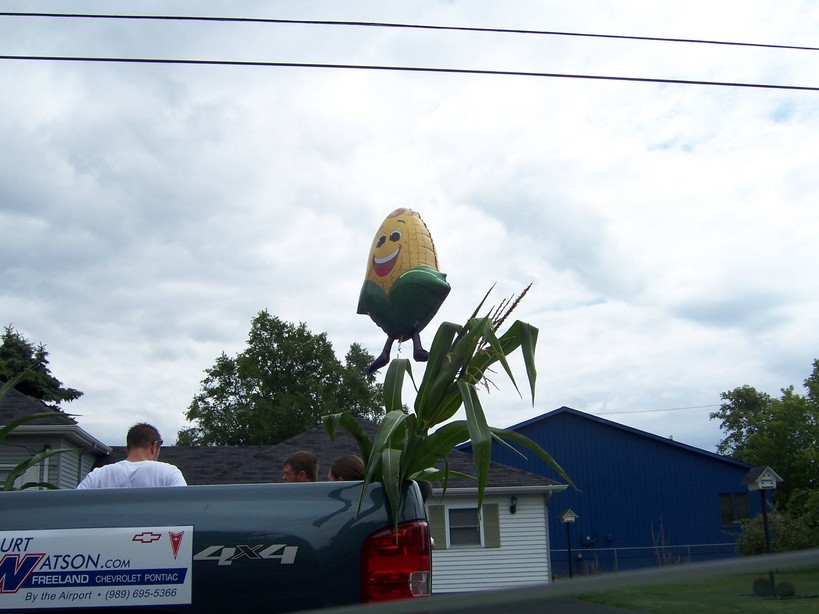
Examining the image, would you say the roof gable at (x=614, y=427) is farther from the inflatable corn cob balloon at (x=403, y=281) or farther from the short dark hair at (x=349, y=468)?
the short dark hair at (x=349, y=468)

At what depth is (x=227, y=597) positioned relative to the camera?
100 inches

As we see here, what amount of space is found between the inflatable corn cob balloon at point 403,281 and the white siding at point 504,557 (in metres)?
8.84

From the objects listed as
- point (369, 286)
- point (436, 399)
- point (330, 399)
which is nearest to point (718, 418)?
point (330, 399)

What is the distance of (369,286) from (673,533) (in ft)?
67.9

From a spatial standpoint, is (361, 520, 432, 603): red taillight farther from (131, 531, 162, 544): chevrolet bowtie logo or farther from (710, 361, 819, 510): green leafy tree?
(710, 361, 819, 510): green leafy tree

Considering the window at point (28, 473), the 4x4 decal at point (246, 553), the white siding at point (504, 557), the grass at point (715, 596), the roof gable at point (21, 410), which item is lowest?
the white siding at point (504, 557)

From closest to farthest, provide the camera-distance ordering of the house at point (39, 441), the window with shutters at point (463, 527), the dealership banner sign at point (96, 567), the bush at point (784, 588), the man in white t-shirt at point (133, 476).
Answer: the bush at point (784, 588), the dealership banner sign at point (96, 567), the man in white t-shirt at point (133, 476), the house at point (39, 441), the window with shutters at point (463, 527)

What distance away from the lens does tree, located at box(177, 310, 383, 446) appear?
38781 millimetres

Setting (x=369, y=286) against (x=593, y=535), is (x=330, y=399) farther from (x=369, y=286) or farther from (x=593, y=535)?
(x=369, y=286)

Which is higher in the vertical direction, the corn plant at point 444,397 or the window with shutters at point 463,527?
the corn plant at point 444,397

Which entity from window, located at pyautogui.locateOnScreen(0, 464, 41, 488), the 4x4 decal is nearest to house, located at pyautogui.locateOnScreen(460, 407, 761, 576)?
window, located at pyautogui.locateOnScreen(0, 464, 41, 488)

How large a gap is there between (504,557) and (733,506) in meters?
13.3

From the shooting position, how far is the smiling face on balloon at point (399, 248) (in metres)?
10.9

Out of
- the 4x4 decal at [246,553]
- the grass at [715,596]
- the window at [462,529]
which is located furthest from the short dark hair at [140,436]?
the window at [462,529]
